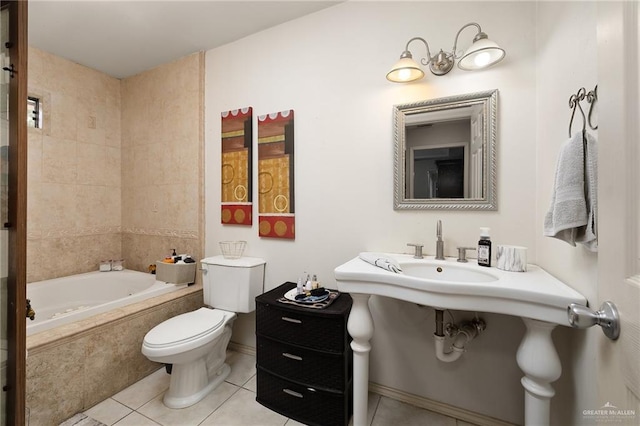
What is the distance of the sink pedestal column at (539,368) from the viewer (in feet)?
3.05

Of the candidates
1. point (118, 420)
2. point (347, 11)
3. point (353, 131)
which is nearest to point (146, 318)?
point (118, 420)

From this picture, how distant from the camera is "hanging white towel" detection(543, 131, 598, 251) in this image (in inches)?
33.2

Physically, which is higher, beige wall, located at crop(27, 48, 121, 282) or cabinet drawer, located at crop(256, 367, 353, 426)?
beige wall, located at crop(27, 48, 121, 282)

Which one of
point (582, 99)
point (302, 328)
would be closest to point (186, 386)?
point (302, 328)

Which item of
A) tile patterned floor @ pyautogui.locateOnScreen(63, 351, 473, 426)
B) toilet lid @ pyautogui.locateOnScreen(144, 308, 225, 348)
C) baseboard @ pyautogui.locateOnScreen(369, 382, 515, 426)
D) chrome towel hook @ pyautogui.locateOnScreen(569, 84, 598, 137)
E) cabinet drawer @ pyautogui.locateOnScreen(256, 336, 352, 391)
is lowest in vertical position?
tile patterned floor @ pyautogui.locateOnScreen(63, 351, 473, 426)

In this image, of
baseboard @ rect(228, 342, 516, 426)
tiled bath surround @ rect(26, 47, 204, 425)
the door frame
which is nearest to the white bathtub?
tiled bath surround @ rect(26, 47, 204, 425)

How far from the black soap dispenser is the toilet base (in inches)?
68.1

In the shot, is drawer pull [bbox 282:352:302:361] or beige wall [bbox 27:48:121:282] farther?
beige wall [bbox 27:48:121:282]

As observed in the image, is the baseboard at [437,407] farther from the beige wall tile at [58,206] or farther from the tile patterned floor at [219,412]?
the beige wall tile at [58,206]

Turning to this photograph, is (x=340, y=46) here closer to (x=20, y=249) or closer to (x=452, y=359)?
Answer: (x=20, y=249)

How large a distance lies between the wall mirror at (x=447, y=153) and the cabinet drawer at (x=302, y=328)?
77 centimetres

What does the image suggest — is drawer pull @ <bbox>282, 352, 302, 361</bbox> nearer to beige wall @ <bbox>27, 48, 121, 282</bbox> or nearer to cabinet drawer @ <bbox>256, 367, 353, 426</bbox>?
cabinet drawer @ <bbox>256, 367, 353, 426</bbox>

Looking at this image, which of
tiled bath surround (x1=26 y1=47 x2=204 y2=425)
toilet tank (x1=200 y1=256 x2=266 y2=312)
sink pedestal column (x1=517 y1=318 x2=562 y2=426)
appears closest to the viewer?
sink pedestal column (x1=517 y1=318 x2=562 y2=426)

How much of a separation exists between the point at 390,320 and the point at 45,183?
296 cm
